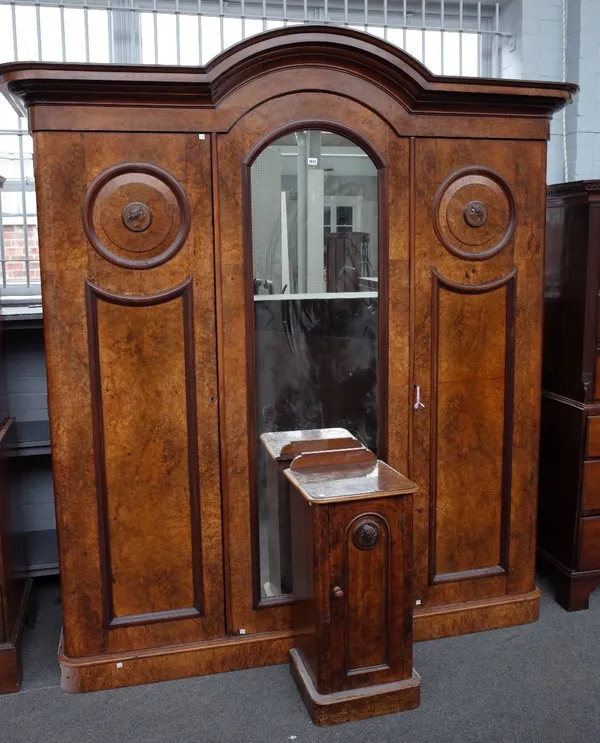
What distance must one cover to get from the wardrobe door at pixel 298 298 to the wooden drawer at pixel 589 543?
85cm

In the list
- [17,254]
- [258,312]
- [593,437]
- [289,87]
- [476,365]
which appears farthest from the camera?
[17,254]

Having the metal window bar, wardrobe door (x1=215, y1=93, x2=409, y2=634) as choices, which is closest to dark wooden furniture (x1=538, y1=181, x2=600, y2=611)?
wardrobe door (x1=215, y1=93, x2=409, y2=634)

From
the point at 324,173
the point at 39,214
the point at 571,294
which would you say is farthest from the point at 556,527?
the point at 39,214

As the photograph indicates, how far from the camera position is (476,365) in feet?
8.66

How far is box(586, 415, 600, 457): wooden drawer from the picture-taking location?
9.30ft

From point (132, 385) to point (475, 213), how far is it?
50.1 inches

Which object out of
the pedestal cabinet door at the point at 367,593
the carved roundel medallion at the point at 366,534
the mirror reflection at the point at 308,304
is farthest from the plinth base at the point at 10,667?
the carved roundel medallion at the point at 366,534

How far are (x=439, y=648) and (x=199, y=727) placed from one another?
2.96 feet

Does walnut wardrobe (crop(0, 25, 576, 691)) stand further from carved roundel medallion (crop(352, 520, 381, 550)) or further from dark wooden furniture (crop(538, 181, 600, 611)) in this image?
dark wooden furniture (crop(538, 181, 600, 611))

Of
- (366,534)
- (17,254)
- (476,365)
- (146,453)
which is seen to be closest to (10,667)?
(146,453)

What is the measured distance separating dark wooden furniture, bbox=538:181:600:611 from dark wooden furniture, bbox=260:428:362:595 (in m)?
0.97

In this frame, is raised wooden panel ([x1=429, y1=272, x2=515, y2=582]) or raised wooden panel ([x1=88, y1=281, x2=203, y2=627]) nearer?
raised wooden panel ([x1=88, y1=281, x2=203, y2=627])

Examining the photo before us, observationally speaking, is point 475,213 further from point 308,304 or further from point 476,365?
point 308,304

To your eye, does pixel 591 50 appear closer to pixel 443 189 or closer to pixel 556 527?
pixel 443 189
